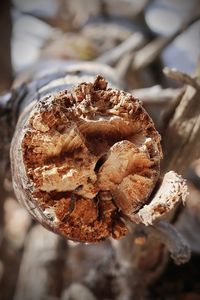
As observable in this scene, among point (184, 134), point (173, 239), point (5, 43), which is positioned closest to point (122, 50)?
point (5, 43)

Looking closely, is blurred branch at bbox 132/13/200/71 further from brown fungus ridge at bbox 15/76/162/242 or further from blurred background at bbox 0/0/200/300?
brown fungus ridge at bbox 15/76/162/242

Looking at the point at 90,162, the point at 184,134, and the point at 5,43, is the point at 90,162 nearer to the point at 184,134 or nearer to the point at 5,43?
the point at 184,134

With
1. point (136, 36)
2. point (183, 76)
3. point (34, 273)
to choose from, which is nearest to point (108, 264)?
point (34, 273)

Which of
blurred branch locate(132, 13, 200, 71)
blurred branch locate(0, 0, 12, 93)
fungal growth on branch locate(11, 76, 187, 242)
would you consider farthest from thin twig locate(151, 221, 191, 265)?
blurred branch locate(0, 0, 12, 93)

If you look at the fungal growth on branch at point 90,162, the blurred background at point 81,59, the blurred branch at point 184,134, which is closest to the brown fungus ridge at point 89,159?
the fungal growth on branch at point 90,162

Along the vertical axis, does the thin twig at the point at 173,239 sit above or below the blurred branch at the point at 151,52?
below

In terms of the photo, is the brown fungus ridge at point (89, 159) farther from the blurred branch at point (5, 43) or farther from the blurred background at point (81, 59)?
the blurred branch at point (5, 43)

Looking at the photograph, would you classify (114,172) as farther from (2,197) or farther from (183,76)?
(2,197)
